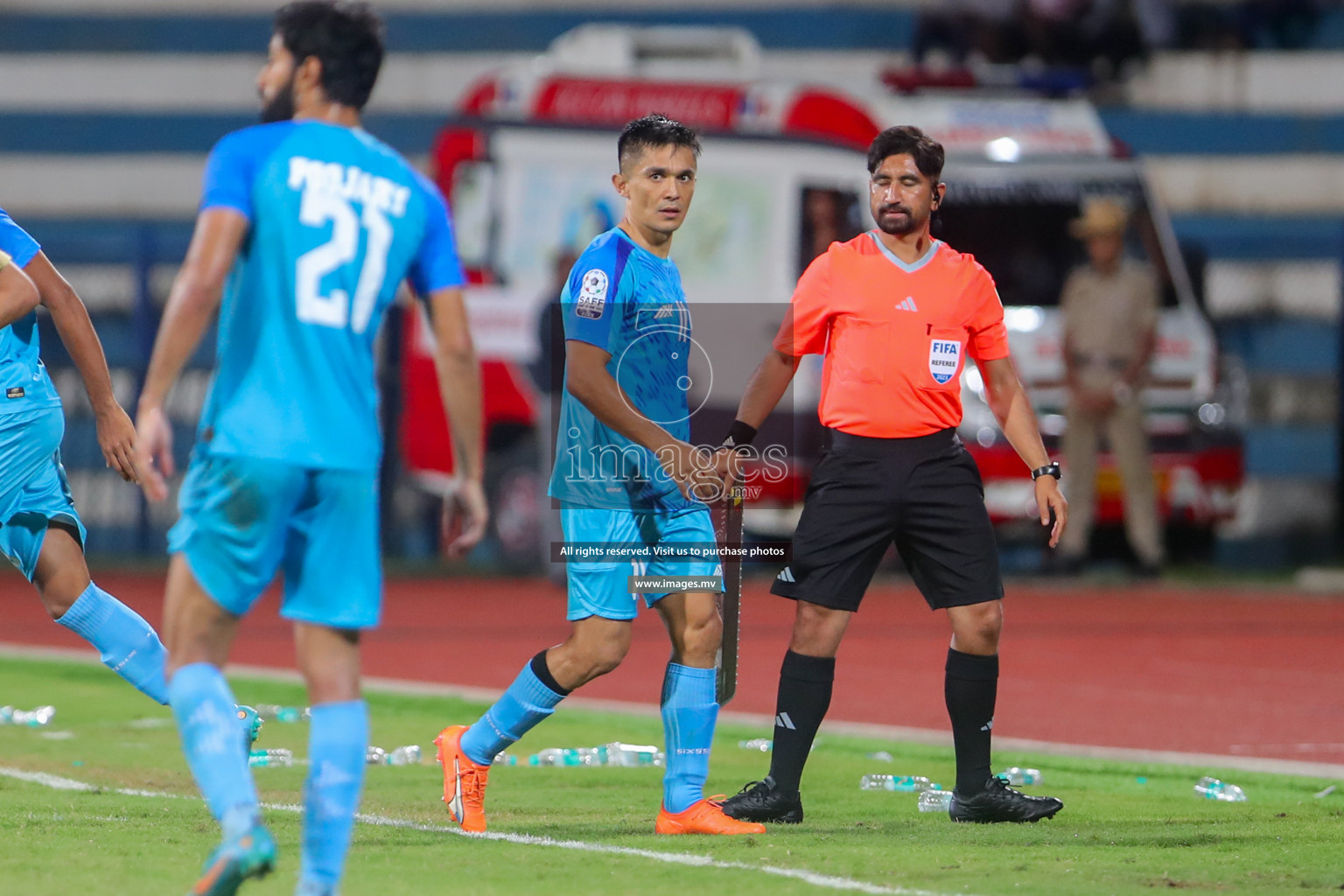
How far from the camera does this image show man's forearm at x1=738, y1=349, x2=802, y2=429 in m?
7.11

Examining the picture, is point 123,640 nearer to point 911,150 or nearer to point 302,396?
point 302,396

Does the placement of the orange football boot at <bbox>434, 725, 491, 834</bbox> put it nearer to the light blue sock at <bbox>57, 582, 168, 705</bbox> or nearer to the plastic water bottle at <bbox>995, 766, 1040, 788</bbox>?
the light blue sock at <bbox>57, 582, 168, 705</bbox>

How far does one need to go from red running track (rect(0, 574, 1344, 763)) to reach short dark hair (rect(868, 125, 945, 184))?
3.32 m

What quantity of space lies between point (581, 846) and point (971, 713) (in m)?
1.41

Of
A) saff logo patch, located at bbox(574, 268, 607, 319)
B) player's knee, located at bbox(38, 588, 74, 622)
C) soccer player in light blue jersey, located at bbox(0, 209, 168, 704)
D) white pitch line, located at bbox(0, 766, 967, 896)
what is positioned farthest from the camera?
player's knee, located at bbox(38, 588, 74, 622)

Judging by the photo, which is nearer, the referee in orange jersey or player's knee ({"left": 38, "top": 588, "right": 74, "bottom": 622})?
the referee in orange jersey

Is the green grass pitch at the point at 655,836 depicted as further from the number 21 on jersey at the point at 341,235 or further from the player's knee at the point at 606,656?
the number 21 on jersey at the point at 341,235

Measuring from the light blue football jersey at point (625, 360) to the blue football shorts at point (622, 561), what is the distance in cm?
4

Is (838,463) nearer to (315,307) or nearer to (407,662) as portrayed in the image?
(315,307)

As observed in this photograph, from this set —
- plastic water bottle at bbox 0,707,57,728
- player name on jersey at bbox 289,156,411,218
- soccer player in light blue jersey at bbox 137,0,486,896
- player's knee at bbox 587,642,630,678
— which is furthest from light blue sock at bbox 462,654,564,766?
plastic water bottle at bbox 0,707,57,728

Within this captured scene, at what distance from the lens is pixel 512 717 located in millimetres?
6926

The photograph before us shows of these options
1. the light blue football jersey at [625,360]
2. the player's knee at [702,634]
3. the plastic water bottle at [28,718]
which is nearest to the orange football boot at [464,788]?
the player's knee at [702,634]

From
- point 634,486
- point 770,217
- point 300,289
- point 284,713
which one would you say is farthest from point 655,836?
point 770,217

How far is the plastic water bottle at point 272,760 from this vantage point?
823 cm
